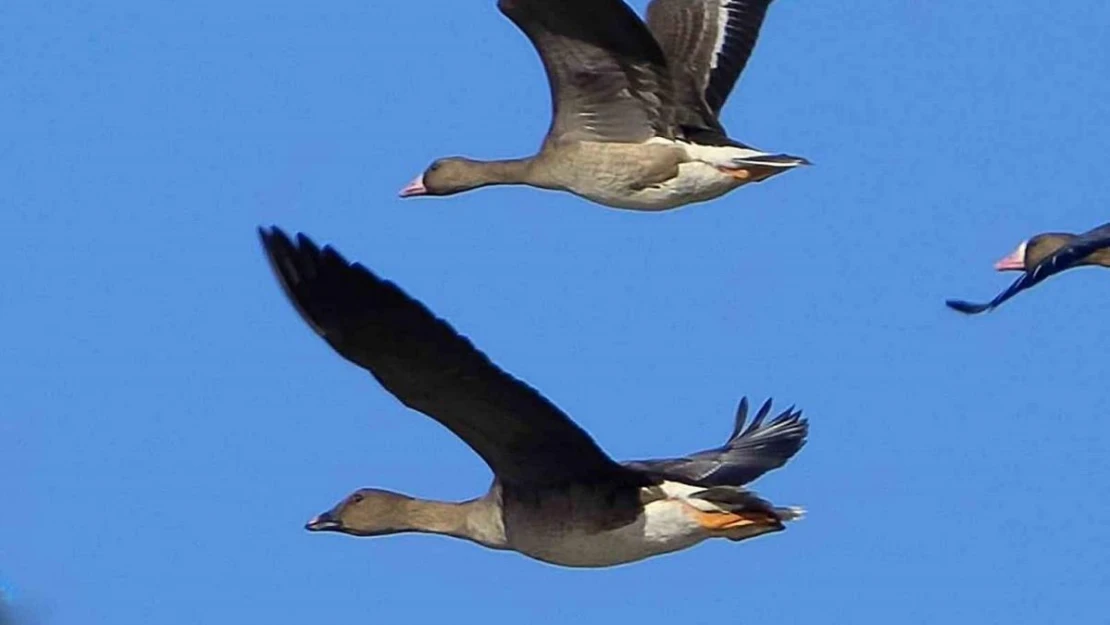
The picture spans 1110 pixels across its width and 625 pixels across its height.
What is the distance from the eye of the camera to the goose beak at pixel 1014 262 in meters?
20.8

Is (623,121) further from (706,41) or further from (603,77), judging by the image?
(706,41)

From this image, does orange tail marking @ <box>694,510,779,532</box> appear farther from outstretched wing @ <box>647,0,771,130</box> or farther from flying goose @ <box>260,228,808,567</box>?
outstretched wing @ <box>647,0,771,130</box>

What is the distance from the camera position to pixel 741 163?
1886 cm

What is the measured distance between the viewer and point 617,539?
15.9 meters

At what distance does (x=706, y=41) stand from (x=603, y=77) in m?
1.42

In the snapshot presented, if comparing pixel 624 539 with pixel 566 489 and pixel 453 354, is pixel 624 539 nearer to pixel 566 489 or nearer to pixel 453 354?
pixel 566 489

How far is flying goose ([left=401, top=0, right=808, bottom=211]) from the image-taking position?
61.7ft

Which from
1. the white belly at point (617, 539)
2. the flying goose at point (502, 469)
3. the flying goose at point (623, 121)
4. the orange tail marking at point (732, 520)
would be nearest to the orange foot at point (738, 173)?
the flying goose at point (623, 121)

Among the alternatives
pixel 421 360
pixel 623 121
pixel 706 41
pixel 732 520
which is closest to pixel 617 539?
pixel 732 520

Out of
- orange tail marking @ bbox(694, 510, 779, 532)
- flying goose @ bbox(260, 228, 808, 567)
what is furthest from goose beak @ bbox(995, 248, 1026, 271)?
orange tail marking @ bbox(694, 510, 779, 532)

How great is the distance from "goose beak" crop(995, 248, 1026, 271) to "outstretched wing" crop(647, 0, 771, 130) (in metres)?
2.13

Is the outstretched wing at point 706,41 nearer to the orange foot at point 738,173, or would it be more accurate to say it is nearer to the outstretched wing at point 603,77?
the outstretched wing at point 603,77

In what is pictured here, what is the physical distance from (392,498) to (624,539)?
1.69 m

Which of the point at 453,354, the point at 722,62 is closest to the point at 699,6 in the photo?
the point at 722,62
